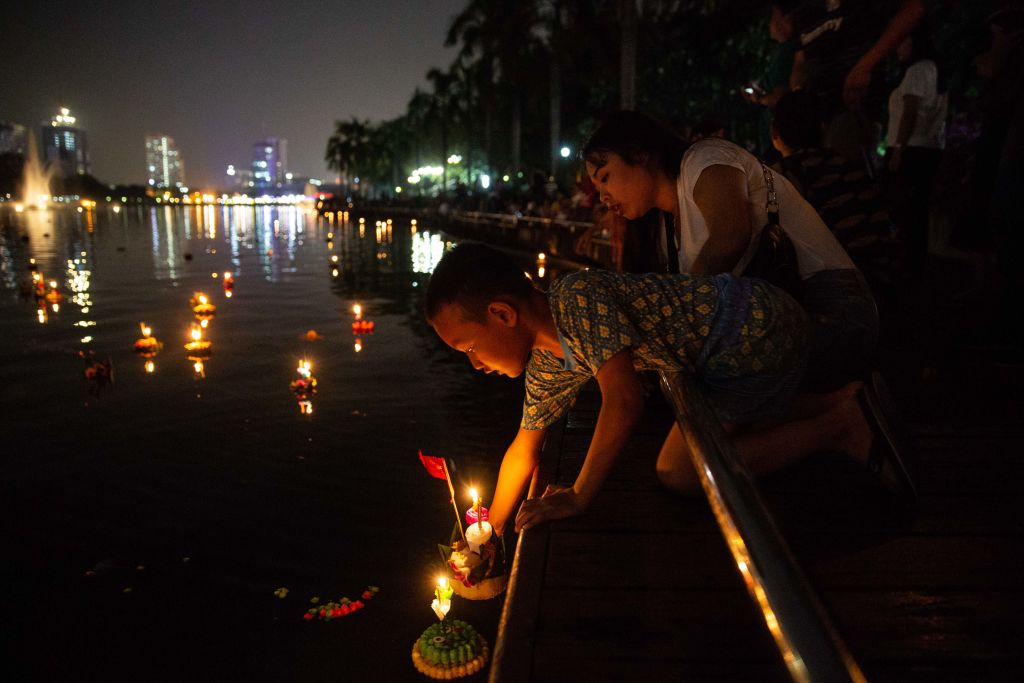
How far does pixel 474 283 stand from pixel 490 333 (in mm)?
188

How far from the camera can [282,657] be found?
384cm

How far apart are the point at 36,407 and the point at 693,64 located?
20705mm

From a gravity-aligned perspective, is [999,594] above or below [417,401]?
above

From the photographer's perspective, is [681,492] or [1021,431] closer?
[681,492]

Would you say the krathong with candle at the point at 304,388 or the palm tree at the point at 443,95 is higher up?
the palm tree at the point at 443,95

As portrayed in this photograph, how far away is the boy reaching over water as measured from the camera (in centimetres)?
247

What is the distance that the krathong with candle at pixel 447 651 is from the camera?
359 cm

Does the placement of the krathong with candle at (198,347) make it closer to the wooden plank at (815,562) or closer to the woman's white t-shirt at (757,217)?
the woman's white t-shirt at (757,217)

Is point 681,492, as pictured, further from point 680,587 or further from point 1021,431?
point 1021,431

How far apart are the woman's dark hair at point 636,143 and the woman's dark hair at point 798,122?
150cm

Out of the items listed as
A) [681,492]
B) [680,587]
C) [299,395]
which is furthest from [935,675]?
[299,395]

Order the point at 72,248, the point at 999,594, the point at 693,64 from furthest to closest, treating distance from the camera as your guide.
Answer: the point at 72,248, the point at 693,64, the point at 999,594

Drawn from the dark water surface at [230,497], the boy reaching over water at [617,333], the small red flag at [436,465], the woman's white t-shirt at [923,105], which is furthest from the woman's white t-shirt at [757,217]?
the woman's white t-shirt at [923,105]

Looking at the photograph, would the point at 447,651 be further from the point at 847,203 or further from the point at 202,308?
the point at 202,308
